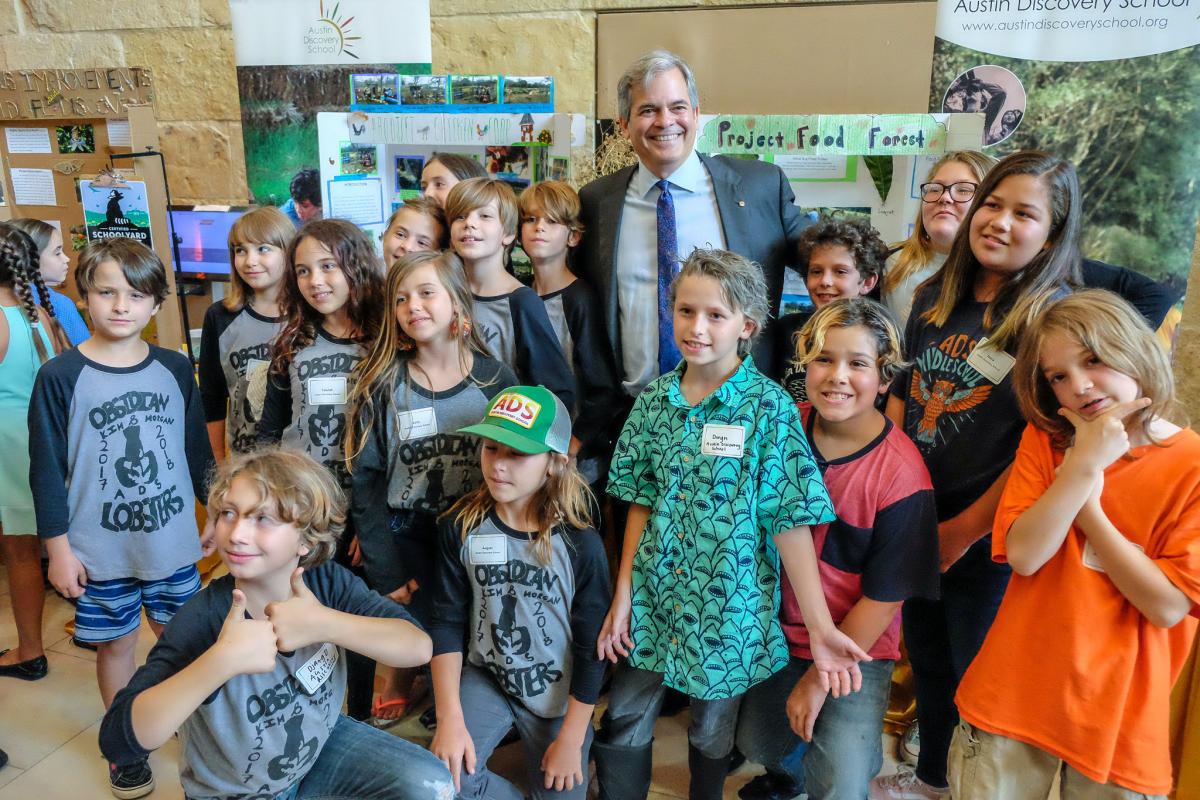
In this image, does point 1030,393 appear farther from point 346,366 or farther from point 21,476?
point 21,476

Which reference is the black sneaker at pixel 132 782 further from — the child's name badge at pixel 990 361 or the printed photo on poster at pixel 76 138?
the printed photo on poster at pixel 76 138

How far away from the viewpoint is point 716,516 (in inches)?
63.0

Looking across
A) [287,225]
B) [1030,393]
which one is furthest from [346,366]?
[1030,393]

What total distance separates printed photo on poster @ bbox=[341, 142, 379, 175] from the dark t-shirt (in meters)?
2.20

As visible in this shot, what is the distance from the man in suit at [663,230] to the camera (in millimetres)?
2143

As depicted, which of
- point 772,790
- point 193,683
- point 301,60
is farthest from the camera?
point 301,60

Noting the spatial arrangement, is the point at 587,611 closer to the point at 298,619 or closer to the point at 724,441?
the point at 724,441

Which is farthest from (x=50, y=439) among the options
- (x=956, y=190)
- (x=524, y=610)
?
(x=956, y=190)

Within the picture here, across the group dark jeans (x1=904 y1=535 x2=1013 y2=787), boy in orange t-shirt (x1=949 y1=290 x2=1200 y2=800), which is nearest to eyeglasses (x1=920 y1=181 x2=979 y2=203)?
boy in orange t-shirt (x1=949 y1=290 x2=1200 y2=800)

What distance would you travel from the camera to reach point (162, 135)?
432cm

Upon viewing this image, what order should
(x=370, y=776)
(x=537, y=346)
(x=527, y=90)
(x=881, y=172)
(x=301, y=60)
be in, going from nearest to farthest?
(x=370, y=776) → (x=537, y=346) → (x=881, y=172) → (x=527, y=90) → (x=301, y=60)

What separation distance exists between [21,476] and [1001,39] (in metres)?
3.65

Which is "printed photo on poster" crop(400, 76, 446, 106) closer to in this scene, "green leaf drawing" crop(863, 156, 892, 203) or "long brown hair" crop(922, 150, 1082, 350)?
"green leaf drawing" crop(863, 156, 892, 203)

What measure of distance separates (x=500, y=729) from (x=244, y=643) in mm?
698
